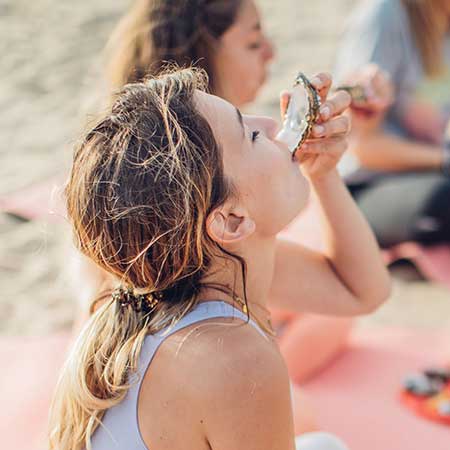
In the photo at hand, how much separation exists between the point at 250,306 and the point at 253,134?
290 millimetres

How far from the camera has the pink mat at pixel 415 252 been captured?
2.94 meters

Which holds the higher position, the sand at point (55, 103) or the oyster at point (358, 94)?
the oyster at point (358, 94)

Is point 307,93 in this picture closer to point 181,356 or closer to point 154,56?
point 181,356

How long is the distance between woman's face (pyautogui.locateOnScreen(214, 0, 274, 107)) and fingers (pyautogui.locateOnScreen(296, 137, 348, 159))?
1.96 ft

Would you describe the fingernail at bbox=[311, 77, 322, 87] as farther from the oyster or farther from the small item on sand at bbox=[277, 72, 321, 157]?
the oyster

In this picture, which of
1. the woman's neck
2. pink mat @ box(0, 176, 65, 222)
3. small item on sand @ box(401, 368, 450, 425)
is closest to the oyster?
the woman's neck

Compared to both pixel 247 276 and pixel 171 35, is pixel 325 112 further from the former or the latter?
pixel 171 35

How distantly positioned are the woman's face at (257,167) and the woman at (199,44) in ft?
2.32

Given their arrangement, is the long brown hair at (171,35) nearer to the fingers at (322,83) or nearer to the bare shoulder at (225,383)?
the fingers at (322,83)

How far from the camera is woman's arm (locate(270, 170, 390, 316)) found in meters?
1.78

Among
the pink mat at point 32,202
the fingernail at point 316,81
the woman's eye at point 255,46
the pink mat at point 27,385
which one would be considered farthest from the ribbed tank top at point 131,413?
the pink mat at point 32,202

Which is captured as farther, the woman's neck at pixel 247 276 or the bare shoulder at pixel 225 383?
the woman's neck at pixel 247 276

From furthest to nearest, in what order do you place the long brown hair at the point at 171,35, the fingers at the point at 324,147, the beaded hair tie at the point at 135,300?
the long brown hair at the point at 171,35
the fingers at the point at 324,147
the beaded hair tie at the point at 135,300

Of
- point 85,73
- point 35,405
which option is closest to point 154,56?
point 35,405
